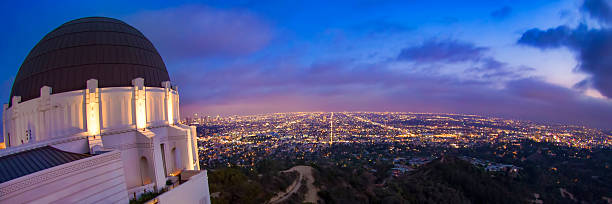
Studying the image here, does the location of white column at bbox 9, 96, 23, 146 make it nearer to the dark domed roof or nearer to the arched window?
the dark domed roof

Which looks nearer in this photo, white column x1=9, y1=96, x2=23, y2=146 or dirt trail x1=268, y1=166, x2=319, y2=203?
white column x1=9, y1=96, x2=23, y2=146

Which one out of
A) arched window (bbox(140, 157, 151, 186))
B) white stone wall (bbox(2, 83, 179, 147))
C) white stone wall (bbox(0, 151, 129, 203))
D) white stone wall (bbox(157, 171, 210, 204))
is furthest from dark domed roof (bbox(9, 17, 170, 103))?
white stone wall (bbox(157, 171, 210, 204))

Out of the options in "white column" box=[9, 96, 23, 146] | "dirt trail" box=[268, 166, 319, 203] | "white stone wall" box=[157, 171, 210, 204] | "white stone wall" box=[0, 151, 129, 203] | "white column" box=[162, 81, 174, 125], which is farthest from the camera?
"dirt trail" box=[268, 166, 319, 203]

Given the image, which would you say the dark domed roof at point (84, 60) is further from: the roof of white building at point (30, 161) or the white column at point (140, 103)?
the roof of white building at point (30, 161)

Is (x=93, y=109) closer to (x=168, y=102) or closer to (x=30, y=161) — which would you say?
(x=168, y=102)

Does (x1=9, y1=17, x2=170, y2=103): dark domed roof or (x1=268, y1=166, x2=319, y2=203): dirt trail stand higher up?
(x1=9, y1=17, x2=170, y2=103): dark domed roof

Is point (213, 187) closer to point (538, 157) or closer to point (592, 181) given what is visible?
point (592, 181)
